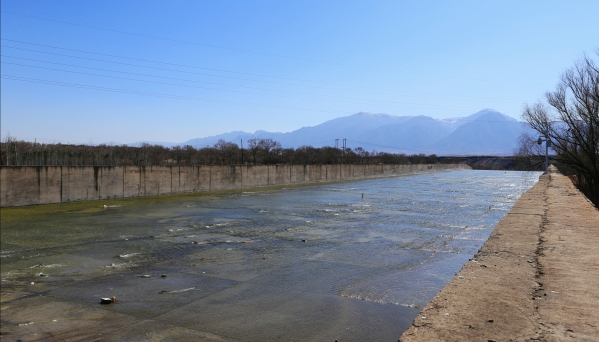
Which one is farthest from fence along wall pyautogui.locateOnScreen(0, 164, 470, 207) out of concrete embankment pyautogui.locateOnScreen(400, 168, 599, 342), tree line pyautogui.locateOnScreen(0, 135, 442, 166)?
concrete embankment pyautogui.locateOnScreen(400, 168, 599, 342)

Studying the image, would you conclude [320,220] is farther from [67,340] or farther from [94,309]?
[67,340]

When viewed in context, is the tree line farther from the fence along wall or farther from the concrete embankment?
the concrete embankment

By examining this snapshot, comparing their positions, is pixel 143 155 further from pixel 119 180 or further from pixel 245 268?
pixel 245 268

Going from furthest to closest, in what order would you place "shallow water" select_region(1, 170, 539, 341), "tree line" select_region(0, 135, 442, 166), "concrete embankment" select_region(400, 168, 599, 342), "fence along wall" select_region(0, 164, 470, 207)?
"tree line" select_region(0, 135, 442, 166) < "fence along wall" select_region(0, 164, 470, 207) < "shallow water" select_region(1, 170, 539, 341) < "concrete embankment" select_region(400, 168, 599, 342)

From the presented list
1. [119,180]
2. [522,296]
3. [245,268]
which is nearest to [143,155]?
[119,180]

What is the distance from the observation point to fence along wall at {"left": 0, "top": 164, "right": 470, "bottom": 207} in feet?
80.6

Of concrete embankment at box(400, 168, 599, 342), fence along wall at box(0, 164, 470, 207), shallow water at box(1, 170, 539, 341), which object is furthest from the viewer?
fence along wall at box(0, 164, 470, 207)

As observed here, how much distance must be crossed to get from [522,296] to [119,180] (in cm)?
2834

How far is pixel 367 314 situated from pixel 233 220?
1272 cm

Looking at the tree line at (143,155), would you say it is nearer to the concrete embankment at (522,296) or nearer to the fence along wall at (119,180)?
the fence along wall at (119,180)

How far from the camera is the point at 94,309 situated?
298 inches

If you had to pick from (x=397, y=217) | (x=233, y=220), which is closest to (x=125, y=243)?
(x=233, y=220)

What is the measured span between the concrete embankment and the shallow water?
4.19ft

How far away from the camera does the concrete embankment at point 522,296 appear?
170 inches
